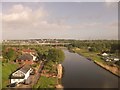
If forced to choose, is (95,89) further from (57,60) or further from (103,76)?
(57,60)

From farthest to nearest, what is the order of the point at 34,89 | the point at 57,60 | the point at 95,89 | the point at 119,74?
1. the point at 57,60
2. the point at 119,74
3. the point at 95,89
4. the point at 34,89

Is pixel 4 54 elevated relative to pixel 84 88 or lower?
elevated

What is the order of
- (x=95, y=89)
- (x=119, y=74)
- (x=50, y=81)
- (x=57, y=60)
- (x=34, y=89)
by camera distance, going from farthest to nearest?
1. (x=57, y=60)
2. (x=119, y=74)
3. (x=50, y=81)
4. (x=95, y=89)
5. (x=34, y=89)

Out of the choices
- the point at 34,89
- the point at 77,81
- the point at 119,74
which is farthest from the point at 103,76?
the point at 34,89

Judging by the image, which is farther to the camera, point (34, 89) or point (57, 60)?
point (57, 60)

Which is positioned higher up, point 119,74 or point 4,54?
point 4,54

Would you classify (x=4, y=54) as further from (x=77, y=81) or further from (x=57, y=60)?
(x=77, y=81)

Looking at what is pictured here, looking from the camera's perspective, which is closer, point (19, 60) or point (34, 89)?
point (34, 89)

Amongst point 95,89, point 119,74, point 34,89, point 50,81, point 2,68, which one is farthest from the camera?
point 119,74

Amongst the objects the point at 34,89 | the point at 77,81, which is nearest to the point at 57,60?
the point at 77,81

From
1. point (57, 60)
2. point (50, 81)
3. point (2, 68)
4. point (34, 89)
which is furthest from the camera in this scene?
point (57, 60)
